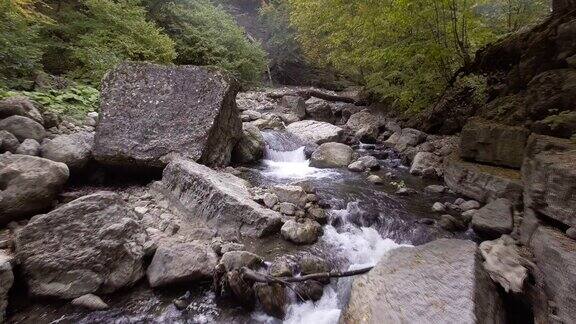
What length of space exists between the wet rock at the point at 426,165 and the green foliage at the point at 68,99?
7.40 metres

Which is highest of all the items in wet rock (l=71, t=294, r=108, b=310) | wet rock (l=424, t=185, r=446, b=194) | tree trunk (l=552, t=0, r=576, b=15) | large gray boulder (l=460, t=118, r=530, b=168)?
tree trunk (l=552, t=0, r=576, b=15)

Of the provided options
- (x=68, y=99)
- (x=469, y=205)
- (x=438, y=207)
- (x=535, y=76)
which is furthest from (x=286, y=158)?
(x=535, y=76)

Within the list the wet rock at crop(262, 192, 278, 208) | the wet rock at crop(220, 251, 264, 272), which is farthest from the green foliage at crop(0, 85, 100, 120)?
the wet rock at crop(220, 251, 264, 272)

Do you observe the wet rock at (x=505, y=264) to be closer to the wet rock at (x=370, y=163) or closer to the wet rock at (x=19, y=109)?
the wet rock at (x=370, y=163)

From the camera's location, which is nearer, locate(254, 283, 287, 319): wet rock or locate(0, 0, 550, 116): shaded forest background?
locate(254, 283, 287, 319): wet rock

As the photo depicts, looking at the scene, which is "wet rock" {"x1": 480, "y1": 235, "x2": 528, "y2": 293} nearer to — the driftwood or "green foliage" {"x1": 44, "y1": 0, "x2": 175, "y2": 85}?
the driftwood

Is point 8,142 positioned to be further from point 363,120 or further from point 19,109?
point 363,120

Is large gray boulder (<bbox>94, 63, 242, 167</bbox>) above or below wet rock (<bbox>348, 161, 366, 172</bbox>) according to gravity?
above

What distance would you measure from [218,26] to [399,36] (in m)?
9.66

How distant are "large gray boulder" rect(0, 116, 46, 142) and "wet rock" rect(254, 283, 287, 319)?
4.35m

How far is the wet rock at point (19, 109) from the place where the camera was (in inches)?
196

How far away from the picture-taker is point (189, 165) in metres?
5.34

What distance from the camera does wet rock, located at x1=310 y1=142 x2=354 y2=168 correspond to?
319 inches

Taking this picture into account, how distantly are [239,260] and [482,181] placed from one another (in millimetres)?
4723
